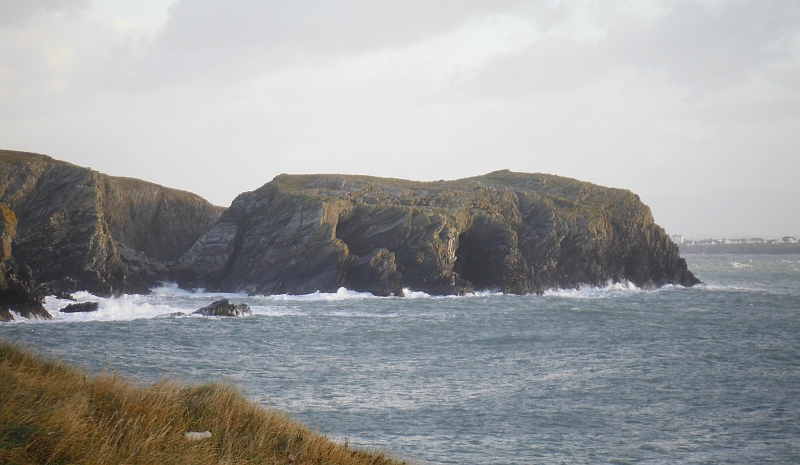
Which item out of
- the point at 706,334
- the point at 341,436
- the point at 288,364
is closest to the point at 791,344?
the point at 706,334

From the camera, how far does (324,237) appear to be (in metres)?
A: 58.9

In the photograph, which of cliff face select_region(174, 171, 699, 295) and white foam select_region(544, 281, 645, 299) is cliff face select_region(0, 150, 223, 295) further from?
white foam select_region(544, 281, 645, 299)

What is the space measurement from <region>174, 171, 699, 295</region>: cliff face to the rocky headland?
127 mm

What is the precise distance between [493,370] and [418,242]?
3638cm

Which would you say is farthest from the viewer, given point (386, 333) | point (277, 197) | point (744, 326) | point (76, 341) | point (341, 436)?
point (277, 197)

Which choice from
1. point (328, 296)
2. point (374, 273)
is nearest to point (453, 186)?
point (374, 273)

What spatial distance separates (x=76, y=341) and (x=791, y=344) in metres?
30.6

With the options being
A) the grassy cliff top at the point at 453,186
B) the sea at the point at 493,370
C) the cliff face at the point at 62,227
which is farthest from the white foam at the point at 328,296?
the grassy cliff top at the point at 453,186

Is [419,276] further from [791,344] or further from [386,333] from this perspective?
[791,344]

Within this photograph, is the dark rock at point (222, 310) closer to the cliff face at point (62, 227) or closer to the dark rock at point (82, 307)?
the dark rock at point (82, 307)

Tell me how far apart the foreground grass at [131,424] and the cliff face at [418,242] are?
46173 millimetres

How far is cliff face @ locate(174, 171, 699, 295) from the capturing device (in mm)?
58875

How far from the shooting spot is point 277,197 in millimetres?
66062

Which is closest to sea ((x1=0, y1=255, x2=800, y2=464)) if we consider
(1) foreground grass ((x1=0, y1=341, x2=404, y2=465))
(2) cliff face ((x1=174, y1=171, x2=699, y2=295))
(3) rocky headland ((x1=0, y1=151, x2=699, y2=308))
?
(1) foreground grass ((x1=0, y1=341, x2=404, y2=465))
